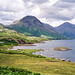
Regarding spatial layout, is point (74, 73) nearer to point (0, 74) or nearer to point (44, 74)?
point (44, 74)

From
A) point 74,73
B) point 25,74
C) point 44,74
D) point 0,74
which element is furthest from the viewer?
point 74,73

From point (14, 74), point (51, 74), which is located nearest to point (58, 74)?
point (51, 74)

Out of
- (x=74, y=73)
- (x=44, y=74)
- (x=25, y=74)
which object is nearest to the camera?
(x=25, y=74)

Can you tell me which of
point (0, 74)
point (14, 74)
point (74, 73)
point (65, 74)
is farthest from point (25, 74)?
point (74, 73)

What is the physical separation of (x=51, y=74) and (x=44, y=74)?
3.51 metres

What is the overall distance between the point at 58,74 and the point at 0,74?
2716 centimetres

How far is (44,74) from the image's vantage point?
197ft

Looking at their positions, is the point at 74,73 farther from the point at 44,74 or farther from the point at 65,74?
the point at 44,74

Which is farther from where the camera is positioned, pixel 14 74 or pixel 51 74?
pixel 51 74

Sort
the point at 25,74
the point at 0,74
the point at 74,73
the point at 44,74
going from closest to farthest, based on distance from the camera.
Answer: the point at 0,74 < the point at 25,74 < the point at 44,74 < the point at 74,73

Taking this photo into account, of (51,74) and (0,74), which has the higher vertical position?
(0,74)

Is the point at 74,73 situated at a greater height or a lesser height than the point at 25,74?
lesser

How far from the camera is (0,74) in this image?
157ft

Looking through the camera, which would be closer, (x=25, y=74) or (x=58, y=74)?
(x=25, y=74)
